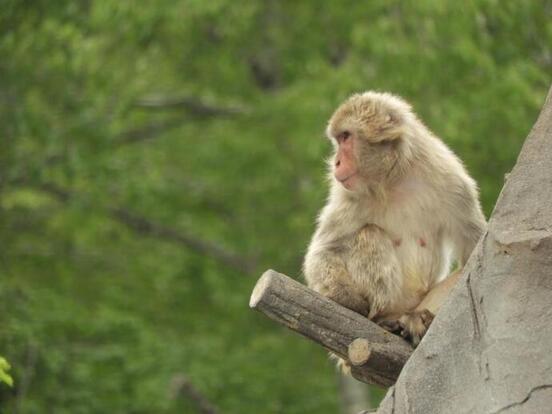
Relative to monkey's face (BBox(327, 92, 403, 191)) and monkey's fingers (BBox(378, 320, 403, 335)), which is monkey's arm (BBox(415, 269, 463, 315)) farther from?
monkey's face (BBox(327, 92, 403, 191))

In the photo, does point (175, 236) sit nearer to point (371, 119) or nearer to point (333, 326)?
point (371, 119)

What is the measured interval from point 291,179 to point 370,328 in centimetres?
856

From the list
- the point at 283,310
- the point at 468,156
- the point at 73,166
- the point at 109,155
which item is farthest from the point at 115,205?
the point at 283,310

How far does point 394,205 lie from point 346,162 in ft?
1.22

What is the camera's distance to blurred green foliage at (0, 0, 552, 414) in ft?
43.4

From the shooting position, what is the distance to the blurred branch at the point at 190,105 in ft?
53.9

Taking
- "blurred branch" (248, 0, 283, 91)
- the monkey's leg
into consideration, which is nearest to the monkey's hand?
the monkey's leg

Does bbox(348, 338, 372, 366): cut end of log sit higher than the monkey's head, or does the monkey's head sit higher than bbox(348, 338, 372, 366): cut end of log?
the monkey's head

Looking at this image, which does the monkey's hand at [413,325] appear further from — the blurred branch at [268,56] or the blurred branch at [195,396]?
the blurred branch at [268,56]

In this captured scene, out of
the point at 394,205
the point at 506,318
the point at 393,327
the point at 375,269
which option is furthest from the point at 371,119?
the point at 506,318

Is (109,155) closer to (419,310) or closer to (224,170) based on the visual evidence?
(224,170)

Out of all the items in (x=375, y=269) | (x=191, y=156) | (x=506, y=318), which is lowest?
(x=191, y=156)

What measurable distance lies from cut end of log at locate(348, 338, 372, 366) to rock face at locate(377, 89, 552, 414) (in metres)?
0.43

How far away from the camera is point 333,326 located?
22.6ft
